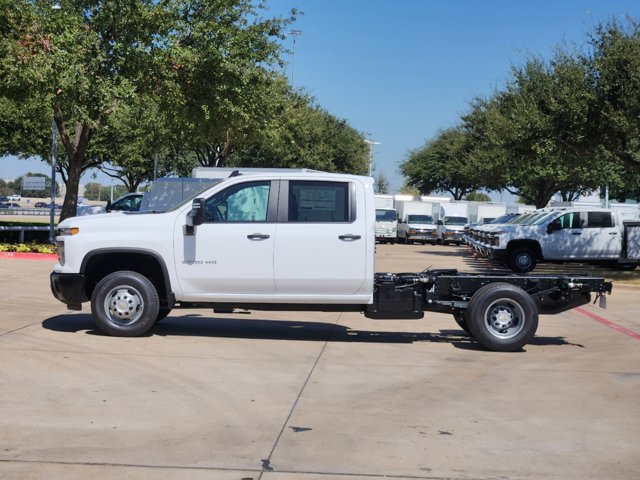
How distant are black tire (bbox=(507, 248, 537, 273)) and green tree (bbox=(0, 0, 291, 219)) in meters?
8.91

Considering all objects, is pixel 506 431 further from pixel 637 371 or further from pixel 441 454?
pixel 637 371

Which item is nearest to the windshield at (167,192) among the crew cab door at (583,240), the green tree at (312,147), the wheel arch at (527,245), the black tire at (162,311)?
the wheel arch at (527,245)

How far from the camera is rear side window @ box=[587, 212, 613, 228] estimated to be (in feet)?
81.4

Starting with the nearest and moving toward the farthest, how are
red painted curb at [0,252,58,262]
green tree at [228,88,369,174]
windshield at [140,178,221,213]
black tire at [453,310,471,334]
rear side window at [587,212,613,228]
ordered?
black tire at [453,310,471,334]
red painted curb at [0,252,58,262]
windshield at [140,178,221,213]
rear side window at [587,212,613,228]
green tree at [228,88,369,174]

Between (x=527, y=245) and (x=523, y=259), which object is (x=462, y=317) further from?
(x=527, y=245)

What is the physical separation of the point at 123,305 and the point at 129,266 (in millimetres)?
539

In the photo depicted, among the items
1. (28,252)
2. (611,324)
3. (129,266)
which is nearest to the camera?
(129,266)

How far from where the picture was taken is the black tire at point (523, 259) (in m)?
24.5

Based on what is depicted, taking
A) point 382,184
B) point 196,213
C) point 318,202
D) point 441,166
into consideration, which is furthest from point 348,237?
point 382,184

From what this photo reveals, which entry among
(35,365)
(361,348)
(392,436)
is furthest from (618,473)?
(35,365)

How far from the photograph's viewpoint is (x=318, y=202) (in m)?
10.0

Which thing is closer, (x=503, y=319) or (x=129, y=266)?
(x=503, y=319)

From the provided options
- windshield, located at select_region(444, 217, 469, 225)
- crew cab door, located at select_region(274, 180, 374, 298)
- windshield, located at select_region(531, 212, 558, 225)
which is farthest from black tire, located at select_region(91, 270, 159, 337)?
windshield, located at select_region(444, 217, 469, 225)

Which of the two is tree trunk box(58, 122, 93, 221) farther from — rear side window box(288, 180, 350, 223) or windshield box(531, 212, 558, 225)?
rear side window box(288, 180, 350, 223)
